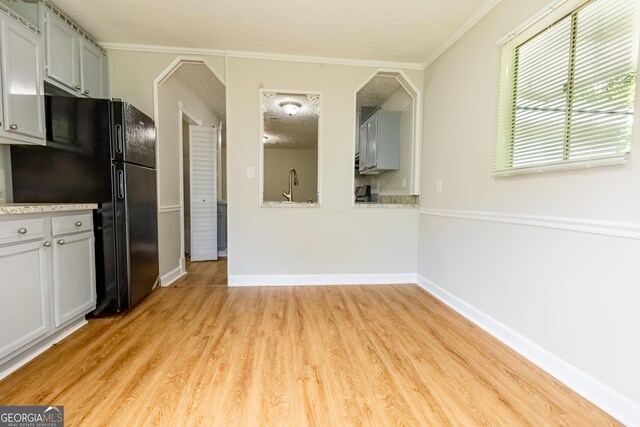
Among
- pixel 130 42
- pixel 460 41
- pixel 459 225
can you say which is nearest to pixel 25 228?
pixel 130 42

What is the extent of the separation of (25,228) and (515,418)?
270 centimetres

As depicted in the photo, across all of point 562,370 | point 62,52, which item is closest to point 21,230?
point 62,52

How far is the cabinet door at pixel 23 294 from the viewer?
145 centimetres

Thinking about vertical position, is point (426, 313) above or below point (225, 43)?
below

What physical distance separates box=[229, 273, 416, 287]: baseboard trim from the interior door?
62.6 inches

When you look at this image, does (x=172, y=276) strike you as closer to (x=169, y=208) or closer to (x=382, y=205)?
(x=169, y=208)

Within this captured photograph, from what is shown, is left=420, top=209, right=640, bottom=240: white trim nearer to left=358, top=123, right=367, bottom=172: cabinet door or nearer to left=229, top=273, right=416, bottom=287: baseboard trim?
left=229, top=273, right=416, bottom=287: baseboard trim

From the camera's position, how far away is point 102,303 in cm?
221

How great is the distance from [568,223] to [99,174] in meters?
3.13

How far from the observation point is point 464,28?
2.32 metres

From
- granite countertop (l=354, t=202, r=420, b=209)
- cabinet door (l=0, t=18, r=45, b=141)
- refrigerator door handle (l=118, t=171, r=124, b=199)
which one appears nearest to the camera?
cabinet door (l=0, t=18, r=45, b=141)

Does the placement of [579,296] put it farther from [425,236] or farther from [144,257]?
[144,257]

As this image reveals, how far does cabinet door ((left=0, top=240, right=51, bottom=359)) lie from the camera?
4.75ft

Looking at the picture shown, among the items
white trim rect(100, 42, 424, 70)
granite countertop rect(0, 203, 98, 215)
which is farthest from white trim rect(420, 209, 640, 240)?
granite countertop rect(0, 203, 98, 215)
